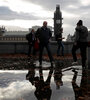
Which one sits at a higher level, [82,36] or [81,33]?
[81,33]

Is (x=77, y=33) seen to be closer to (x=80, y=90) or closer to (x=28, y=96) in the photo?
(x=80, y=90)

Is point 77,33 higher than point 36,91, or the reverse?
point 77,33

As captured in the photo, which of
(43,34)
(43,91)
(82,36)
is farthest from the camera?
(43,34)

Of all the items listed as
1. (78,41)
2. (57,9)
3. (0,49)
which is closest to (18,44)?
(0,49)

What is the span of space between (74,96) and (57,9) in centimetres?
4842

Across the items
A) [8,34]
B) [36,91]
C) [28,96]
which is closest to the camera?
[28,96]

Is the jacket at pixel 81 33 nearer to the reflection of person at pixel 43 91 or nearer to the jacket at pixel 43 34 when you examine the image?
the jacket at pixel 43 34

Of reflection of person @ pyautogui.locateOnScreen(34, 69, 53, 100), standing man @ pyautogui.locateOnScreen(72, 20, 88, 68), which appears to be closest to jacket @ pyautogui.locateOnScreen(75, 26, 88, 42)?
standing man @ pyautogui.locateOnScreen(72, 20, 88, 68)

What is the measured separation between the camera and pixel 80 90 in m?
5.43

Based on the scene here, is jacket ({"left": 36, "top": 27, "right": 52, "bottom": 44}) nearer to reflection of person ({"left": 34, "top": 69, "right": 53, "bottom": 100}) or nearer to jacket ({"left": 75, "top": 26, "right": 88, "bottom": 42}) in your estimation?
jacket ({"left": 75, "top": 26, "right": 88, "bottom": 42})

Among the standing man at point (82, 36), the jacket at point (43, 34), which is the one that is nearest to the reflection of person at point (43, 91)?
the standing man at point (82, 36)

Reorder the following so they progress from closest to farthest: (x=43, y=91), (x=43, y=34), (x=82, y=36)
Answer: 1. (x=43, y=91)
2. (x=82, y=36)
3. (x=43, y=34)

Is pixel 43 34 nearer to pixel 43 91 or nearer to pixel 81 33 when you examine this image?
pixel 81 33

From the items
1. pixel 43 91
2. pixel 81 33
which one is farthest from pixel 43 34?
pixel 43 91
